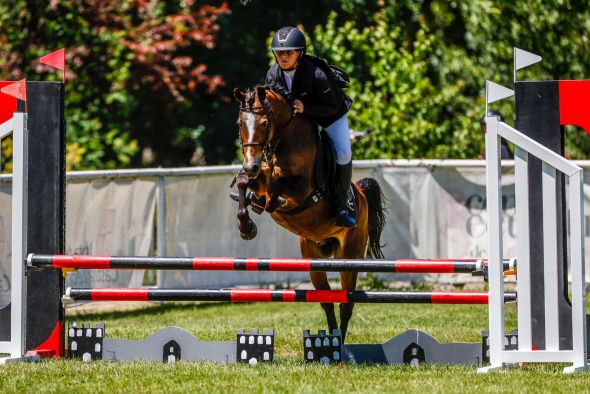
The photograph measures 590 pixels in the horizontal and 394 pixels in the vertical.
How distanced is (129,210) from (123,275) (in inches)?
33.0

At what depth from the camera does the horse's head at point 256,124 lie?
730 cm

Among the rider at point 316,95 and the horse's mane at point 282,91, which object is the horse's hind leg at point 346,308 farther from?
the horse's mane at point 282,91

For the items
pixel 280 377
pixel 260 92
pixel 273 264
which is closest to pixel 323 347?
pixel 273 264

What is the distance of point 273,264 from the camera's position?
680 centimetres

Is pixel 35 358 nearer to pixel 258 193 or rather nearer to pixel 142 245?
pixel 258 193

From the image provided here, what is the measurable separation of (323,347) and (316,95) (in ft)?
6.12

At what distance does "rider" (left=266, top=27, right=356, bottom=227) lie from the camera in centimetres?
766

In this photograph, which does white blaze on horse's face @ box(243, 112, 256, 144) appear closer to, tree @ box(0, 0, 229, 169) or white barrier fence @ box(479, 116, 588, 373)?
white barrier fence @ box(479, 116, 588, 373)

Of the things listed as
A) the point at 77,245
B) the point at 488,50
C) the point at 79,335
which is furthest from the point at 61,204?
the point at 488,50

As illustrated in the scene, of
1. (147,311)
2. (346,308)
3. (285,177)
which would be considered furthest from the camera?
(147,311)

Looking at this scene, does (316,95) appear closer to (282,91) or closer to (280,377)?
(282,91)

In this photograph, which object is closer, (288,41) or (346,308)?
(288,41)

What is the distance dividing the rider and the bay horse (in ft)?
0.33

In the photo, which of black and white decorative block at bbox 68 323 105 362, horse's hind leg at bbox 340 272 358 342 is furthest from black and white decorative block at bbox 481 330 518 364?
black and white decorative block at bbox 68 323 105 362
